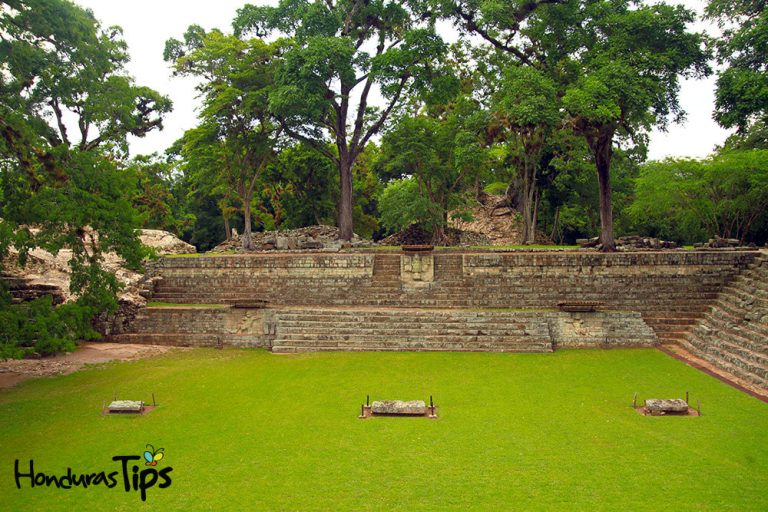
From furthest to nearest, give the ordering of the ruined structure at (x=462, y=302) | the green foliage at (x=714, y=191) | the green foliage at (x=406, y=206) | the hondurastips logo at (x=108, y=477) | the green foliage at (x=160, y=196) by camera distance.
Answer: the green foliage at (x=160, y=196) < the green foliage at (x=406, y=206) < the green foliage at (x=714, y=191) < the ruined structure at (x=462, y=302) < the hondurastips logo at (x=108, y=477)

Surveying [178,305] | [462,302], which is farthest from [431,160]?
[178,305]

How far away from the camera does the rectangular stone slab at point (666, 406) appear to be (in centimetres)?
898

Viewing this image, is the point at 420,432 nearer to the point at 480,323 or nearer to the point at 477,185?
the point at 480,323

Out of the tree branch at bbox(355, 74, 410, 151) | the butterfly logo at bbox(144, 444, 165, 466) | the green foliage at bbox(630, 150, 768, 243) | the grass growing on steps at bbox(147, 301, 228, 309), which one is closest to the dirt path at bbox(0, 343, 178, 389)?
the grass growing on steps at bbox(147, 301, 228, 309)

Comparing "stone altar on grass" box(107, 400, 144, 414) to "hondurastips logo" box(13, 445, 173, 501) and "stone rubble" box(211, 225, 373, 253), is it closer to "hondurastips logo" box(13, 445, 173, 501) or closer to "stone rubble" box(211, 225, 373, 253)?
"hondurastips logo" box(13, 445, 173, 501)

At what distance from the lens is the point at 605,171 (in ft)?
60.8

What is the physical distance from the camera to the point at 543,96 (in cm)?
1702

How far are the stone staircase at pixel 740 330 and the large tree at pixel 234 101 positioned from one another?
17765 millimetres

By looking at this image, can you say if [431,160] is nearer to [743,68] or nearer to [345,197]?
[345,197]

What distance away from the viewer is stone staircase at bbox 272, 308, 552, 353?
13852 mm

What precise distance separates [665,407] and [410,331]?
6791mm

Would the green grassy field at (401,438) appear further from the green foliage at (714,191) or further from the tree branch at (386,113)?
the tree branch at (386,113)

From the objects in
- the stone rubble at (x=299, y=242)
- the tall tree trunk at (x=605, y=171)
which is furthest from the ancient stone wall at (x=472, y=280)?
the stone rubble at (x=299, y=242)

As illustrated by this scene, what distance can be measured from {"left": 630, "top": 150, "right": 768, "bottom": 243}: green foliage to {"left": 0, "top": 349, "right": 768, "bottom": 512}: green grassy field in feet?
A: 40.4
